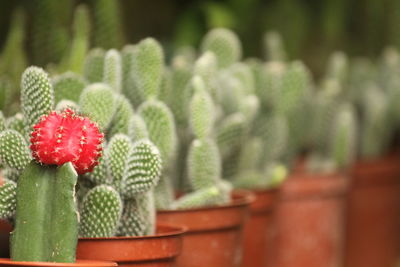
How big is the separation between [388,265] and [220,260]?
1547 mm

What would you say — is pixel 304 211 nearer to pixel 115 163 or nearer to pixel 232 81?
pixel 232 81

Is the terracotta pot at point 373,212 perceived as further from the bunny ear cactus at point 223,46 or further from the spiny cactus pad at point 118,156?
the spiny cactus pad at point 118,156

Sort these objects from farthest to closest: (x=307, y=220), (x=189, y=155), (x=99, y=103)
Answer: (x=307, y=220), (x=189, y=155), (x=99, y=103)

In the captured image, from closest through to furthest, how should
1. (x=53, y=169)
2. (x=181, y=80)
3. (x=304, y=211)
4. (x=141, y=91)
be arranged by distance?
(x=53, y=169), (x=141, y=91), (x=181, y=80), (x=304, y=211)

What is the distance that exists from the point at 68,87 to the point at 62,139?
0.45 metres

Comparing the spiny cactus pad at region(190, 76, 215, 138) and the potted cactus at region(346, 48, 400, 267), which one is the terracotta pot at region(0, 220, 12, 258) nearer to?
the spiny cactus pad at region(190, 76, 215, 138)

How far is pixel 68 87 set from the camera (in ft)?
5.38

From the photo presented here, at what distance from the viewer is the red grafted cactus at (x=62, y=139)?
47.0 inches

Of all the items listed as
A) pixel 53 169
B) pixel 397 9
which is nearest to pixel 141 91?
pixel 53 169

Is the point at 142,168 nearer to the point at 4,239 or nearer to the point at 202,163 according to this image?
the point at 4,239

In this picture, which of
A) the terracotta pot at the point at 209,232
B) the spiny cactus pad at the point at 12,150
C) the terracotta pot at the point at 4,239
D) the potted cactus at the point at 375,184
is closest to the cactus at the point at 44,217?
the spiny cactus pad at the point at 12,150

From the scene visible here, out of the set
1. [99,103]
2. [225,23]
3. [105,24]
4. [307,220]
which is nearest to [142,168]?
[99,103]

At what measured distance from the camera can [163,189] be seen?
1.79m

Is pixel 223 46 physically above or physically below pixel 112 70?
above
